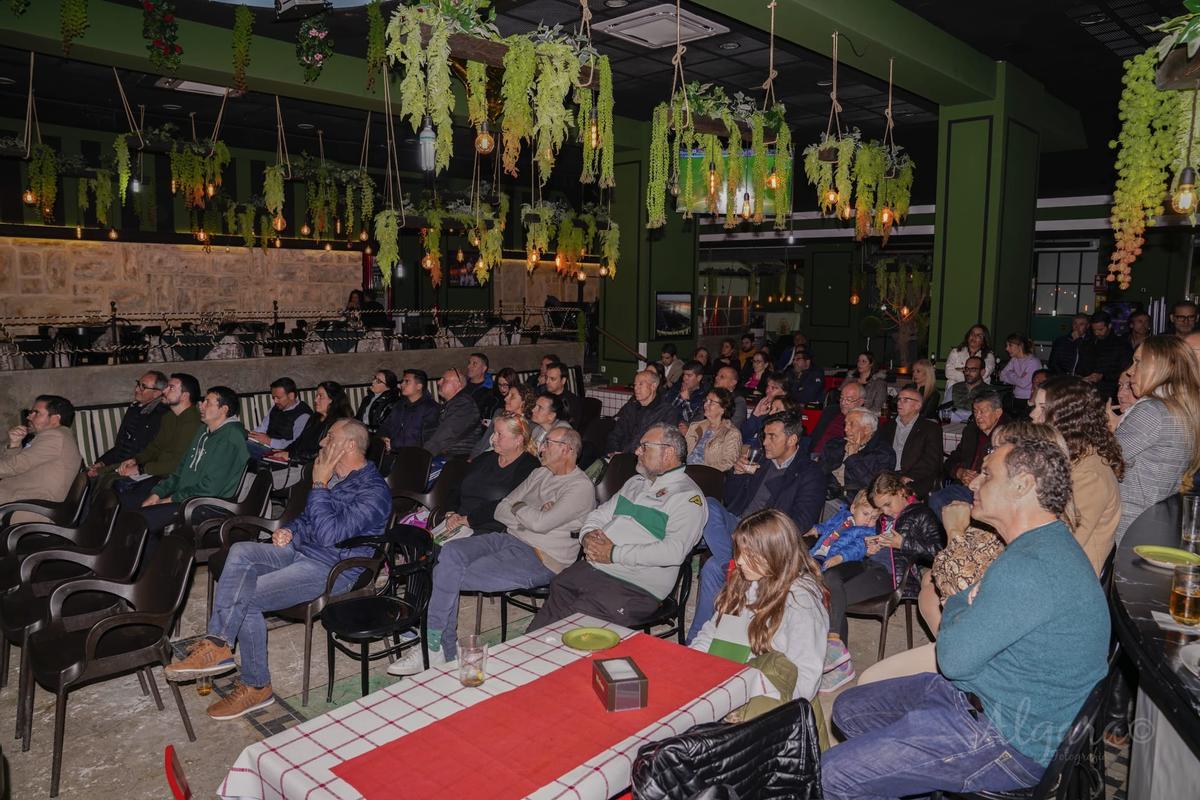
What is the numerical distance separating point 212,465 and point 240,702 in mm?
2055

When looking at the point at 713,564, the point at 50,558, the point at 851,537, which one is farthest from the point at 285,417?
the point at 851,537

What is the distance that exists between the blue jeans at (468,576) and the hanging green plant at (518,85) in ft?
10.4

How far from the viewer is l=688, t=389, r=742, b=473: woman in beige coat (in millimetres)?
6219

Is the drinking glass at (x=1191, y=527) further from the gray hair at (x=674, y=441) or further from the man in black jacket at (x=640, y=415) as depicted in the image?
the man in black jacket at (x=640, y=415)

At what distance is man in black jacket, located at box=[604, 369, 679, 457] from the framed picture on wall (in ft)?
17.0

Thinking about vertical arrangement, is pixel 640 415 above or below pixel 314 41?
below

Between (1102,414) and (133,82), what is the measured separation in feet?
41.0

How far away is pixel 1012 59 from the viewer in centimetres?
947

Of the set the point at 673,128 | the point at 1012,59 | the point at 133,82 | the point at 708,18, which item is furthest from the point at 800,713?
the point at 133,82

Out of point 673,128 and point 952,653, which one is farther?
point 673,128

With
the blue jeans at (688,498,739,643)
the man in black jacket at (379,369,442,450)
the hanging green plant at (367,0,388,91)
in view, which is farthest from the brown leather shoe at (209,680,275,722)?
the hanging green plant at (367,0,388,91)

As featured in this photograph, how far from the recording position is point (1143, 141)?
6.12 meters

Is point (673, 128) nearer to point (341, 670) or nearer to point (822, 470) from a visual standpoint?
point (822, 470)

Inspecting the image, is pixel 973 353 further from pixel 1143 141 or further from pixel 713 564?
pixel 713 564
